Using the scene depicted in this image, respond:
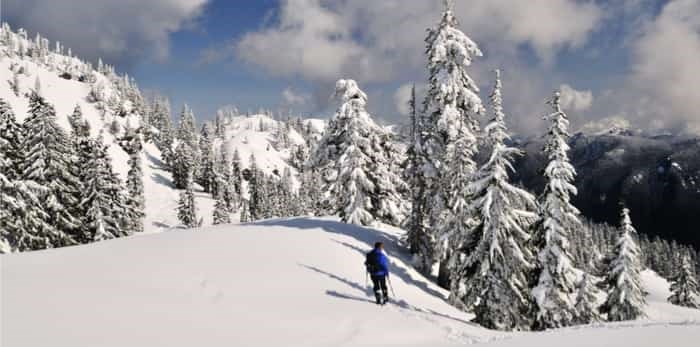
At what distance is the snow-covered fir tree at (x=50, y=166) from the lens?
106ft

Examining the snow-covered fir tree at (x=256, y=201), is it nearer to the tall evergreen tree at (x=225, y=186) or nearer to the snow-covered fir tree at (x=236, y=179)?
the tall evergreen tree at (x=225, y=186)

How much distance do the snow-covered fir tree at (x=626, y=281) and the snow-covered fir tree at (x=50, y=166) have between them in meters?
39.9

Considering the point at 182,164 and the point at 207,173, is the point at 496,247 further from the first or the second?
the point at 182,164

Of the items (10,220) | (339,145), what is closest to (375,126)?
(339,145)

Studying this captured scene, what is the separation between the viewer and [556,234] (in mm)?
23375

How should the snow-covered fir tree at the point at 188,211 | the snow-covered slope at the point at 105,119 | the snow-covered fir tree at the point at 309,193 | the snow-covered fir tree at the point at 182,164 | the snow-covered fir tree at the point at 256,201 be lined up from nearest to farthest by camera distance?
the snow-covered fir tree at the point at 188,211 < the snow-covered slope at the point at 105,119 < the snow-covered fir tree at the point at 256,201 < the snow-covered fir tree at the point at 182,164 < the snow-covered fir tree at the point at 309,193

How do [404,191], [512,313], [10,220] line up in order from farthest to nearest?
[404,191]
[10,220]
[512,313]

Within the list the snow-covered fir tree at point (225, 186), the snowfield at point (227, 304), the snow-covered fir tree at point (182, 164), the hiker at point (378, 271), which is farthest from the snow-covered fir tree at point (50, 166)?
the snow-covered fir tree at point (182, 164)

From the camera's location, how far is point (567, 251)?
2366 centimetres

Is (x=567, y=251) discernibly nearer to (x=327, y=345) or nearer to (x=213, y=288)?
(x=327, y=345)

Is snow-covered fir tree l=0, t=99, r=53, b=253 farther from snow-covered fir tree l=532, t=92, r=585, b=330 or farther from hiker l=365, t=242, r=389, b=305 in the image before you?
snow-covered fir tree l=532, t=92, r=585, b=330

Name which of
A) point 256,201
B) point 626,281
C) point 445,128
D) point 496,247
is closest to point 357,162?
point 445,128

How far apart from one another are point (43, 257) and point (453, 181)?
18859mm

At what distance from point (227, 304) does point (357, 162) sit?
17.9 meters
